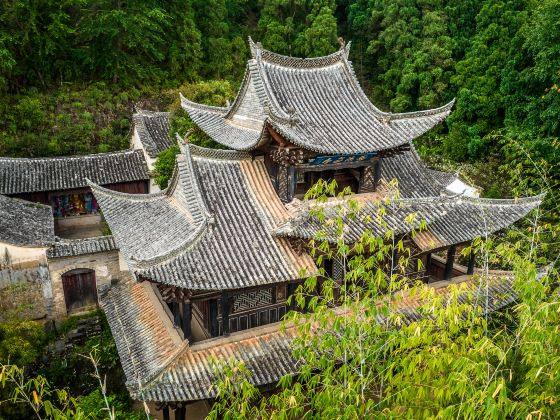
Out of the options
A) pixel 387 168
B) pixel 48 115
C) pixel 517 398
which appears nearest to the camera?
pixel 517 398

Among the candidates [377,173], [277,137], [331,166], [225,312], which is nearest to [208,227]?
[225,312]

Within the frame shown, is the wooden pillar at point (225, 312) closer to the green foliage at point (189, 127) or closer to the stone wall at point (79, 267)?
the green foliage at point (189, 127)

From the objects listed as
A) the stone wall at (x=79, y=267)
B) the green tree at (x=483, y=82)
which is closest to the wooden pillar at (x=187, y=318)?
the stone wall at (x=79, y=267)

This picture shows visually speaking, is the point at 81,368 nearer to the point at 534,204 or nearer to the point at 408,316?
the point at 408,316

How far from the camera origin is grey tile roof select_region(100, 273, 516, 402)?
39.5 feet

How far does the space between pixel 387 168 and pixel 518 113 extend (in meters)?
26.1

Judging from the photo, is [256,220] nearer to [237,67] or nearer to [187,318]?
[187,318]

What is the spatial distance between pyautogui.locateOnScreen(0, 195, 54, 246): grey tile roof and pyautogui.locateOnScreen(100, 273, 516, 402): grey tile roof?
7376mm

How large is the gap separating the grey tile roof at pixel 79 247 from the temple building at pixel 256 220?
163 inches

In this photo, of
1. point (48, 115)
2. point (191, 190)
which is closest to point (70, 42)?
point (48, 115)

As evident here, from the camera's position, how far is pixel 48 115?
120 ft

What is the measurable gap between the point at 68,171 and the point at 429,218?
24.4 m

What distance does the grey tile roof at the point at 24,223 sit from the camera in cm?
2103

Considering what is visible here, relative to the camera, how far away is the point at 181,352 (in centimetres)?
1305
